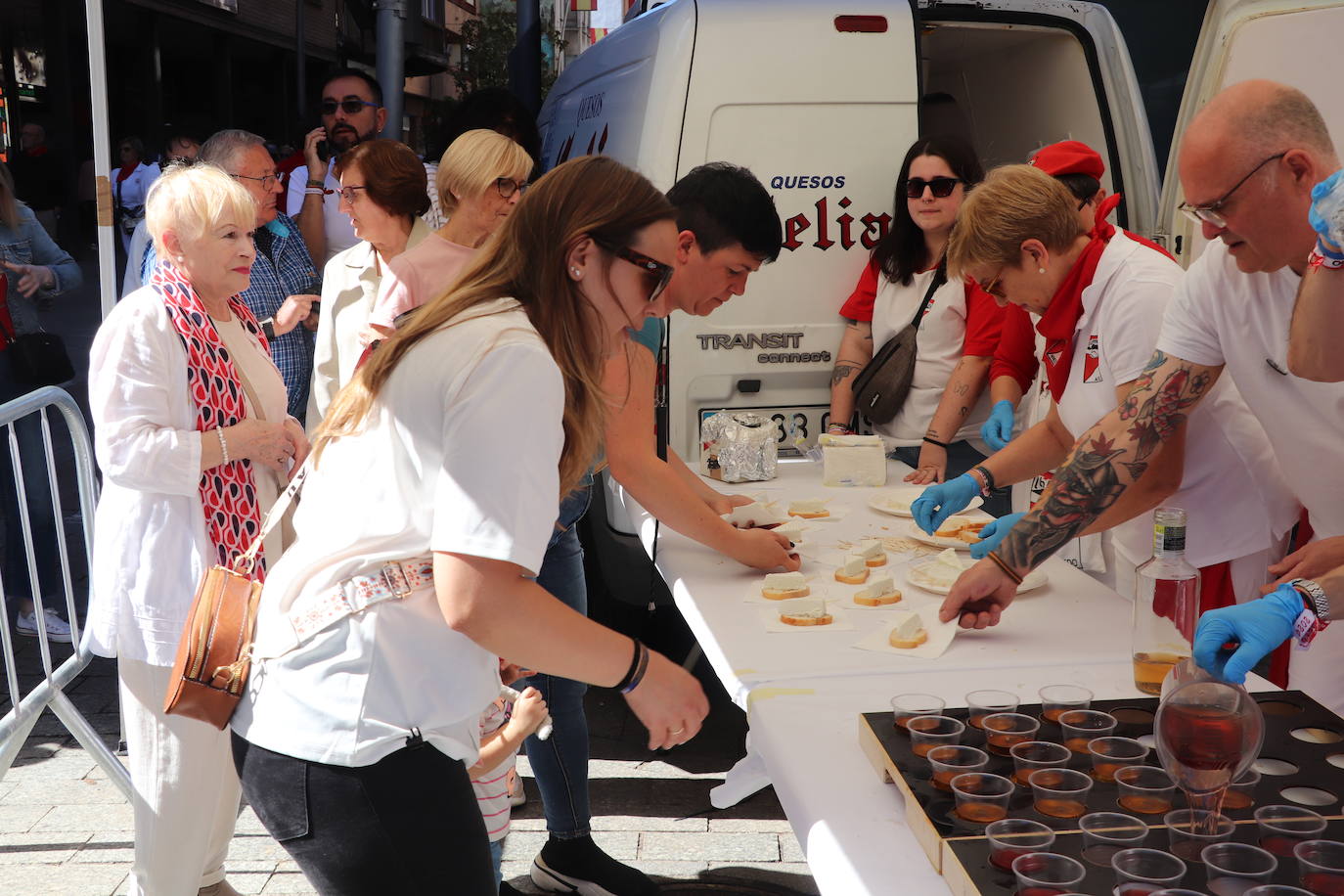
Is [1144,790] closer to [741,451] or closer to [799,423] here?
[741,451]

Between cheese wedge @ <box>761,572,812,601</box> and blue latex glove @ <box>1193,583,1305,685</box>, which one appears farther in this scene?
cheese wedge @ <box>761,572,812,601</box>

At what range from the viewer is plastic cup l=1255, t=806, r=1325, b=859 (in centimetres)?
134

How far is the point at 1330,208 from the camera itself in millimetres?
1677

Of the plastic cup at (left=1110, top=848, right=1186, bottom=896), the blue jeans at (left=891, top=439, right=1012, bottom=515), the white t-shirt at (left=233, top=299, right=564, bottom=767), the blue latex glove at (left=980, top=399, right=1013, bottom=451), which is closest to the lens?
the plastic cup at (left=1110, top=848, right=1186, bottom=896)

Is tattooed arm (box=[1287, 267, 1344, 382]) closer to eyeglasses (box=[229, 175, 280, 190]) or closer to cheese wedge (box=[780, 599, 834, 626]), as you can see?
cheese wedge (box=[780, 599, 834, 626])

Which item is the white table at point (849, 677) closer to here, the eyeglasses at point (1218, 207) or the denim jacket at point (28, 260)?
the eyeglasses at point (1218, 207)

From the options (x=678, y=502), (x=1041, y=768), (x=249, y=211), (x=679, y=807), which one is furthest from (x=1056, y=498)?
(x=249, y=211)

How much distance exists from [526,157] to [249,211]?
47.6 inches

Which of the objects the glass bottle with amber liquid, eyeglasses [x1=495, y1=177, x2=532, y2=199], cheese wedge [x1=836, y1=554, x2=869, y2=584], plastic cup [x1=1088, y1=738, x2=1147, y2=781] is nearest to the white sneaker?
eyeglasses [x1=495, y1=177, x2=532, y2=199]

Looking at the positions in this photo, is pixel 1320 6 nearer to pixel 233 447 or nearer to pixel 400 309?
pixel 400 309

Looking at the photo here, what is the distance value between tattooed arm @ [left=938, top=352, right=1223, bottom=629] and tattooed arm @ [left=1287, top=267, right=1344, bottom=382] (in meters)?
0.40

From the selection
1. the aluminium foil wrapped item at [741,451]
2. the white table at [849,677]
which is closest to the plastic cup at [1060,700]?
the white table at [849,677]

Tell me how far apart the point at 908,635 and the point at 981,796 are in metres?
0.82

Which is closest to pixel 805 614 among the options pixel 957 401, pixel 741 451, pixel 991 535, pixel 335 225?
pixel 991 535
